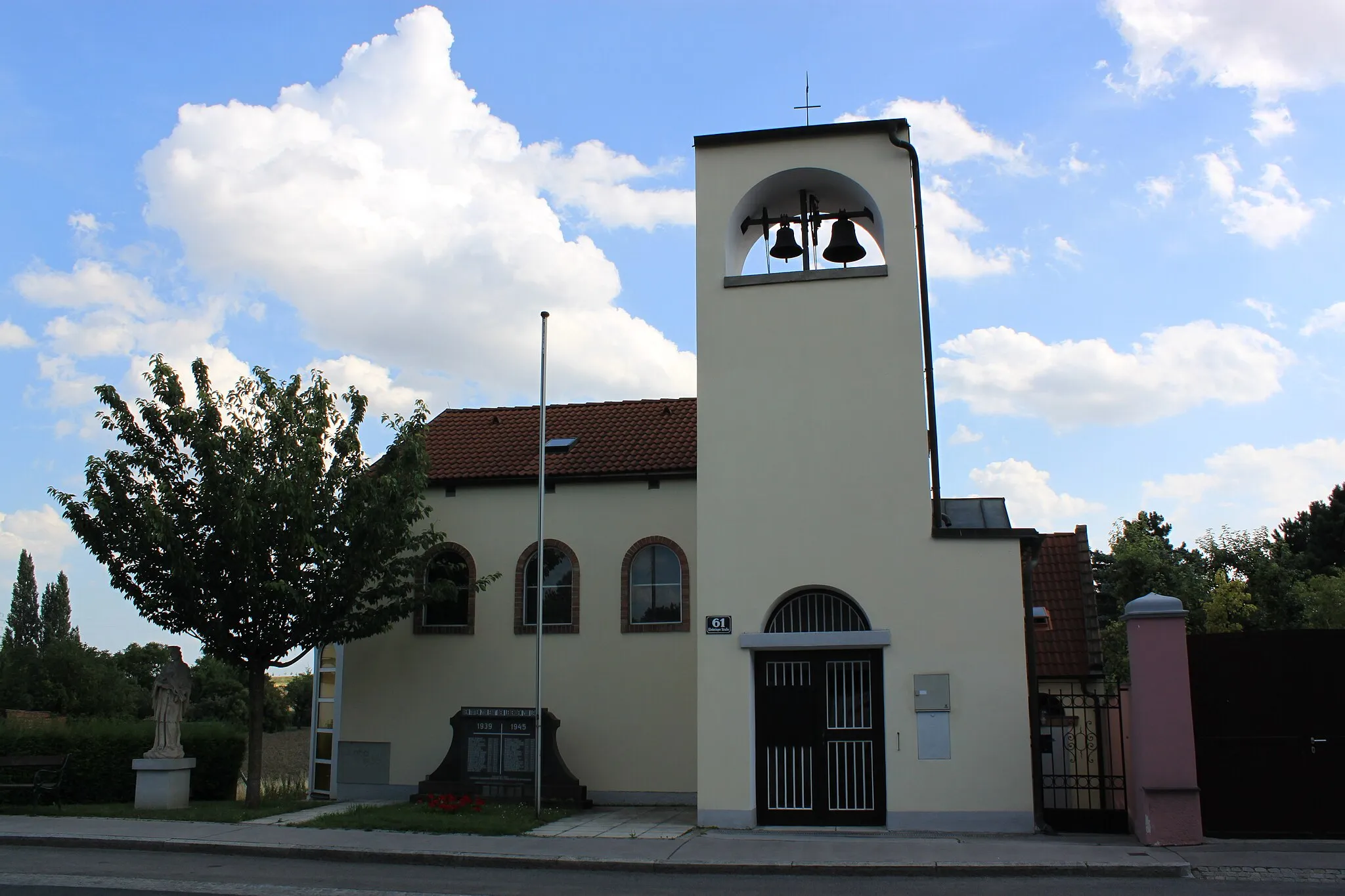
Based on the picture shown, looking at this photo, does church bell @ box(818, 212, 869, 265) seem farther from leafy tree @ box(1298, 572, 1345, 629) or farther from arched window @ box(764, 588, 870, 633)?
leafy tree @ box(1298, 572, 1345, 629)

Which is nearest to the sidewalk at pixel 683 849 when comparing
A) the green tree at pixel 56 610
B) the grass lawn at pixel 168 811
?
the grass lawn at pixel 168 811

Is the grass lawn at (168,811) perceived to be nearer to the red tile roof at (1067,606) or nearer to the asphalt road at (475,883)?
the asphalt road at (475,883)

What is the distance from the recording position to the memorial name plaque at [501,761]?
16.9 meters

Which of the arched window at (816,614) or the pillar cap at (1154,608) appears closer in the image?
the pillar cap at (1154,608)

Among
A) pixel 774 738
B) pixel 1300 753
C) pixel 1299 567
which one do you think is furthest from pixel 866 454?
pixel 1299 567

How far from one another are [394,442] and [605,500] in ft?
12.3

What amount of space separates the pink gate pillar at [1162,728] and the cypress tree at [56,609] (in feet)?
221

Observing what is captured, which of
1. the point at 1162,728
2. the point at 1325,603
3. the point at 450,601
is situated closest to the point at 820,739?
the point at 1162,728

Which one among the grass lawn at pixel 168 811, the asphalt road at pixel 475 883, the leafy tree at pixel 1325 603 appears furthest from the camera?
the leafy tree at pixel 1325 603

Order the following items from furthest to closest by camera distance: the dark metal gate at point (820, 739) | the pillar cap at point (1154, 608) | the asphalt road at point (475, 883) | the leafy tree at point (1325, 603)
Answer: the leafy tree at point (1325, 603)
the dark metal gate at point (820, 739)
the pillar cap at point (1154, 608)
the asphalt road at point (475, 883)

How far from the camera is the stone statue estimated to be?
1694 cm

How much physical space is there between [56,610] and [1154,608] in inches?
2725

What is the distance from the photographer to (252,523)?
15984 mm

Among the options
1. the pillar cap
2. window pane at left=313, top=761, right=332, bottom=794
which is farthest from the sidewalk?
window pane at left=313, top=761, right=332, bottom=794
